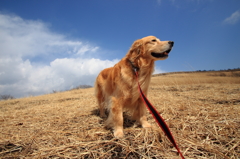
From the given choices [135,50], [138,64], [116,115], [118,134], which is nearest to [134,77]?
[138,64]

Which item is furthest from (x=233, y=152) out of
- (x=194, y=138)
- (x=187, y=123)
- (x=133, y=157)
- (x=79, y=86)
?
(x=79, y=86)

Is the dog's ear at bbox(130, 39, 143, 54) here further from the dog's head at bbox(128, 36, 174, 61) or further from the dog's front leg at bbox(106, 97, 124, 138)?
the dog's front leg at bbox(106, 97, 124, 138)

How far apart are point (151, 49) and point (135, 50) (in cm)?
30

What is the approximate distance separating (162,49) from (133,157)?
5.93 ft

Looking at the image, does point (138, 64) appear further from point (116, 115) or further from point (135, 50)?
point (116, 115)

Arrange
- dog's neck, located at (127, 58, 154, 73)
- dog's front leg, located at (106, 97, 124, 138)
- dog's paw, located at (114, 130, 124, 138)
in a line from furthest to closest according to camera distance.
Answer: dog's neck, located at (127, 58, 154, 73) → dog's front leg, located at (106, 97, 124, 138) → dog's paw, located at (114, 130, 124, 138)

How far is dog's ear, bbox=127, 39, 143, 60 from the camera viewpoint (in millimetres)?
2318

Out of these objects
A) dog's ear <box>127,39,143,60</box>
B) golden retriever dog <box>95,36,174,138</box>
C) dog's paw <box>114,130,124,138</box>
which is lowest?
dog's paw <box>114,130,124,138</box>

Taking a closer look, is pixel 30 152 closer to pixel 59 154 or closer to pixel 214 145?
pixel 59 154

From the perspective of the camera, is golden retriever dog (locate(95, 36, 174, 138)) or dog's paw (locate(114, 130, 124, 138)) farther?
golden retriever dog (locate(95, 36, 174, 138))

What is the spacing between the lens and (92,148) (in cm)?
151

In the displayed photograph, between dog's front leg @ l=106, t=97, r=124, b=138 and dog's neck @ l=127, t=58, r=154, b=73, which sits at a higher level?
dog's neck @ l=127, t=58, r=154, b=73

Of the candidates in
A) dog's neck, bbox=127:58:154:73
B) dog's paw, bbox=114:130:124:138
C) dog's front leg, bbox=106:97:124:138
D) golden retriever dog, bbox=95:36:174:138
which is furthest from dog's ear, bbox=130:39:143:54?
dog's paw, bbox=114:130:124:138

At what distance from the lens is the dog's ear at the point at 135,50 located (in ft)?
7.60
